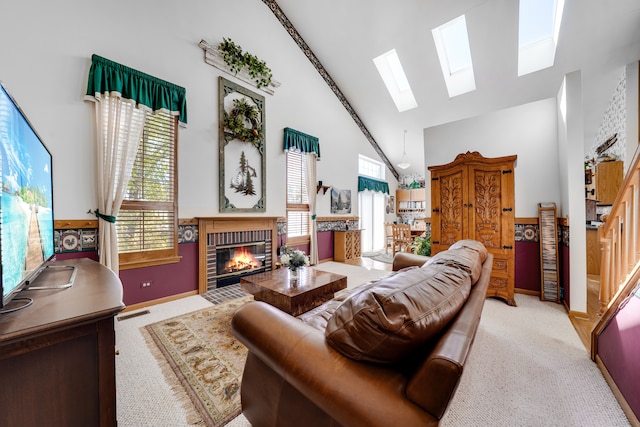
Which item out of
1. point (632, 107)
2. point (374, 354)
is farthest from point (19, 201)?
point (632, 107)

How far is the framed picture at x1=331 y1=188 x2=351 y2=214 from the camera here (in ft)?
18.8

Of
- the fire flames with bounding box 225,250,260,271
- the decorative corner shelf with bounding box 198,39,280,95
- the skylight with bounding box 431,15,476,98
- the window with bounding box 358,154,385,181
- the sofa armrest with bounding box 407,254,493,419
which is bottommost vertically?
the fire flames with bounding box 225,250,260,271

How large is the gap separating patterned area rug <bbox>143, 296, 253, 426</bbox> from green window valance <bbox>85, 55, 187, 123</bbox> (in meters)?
2.53

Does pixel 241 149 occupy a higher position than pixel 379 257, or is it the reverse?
pixel 241 149

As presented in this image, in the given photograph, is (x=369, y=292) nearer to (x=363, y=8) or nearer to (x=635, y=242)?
(x=635, y=242)

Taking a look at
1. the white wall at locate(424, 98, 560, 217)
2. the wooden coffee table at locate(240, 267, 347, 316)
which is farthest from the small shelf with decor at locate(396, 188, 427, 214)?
the wooden coffee table at locate(240, 267, 347, 316)

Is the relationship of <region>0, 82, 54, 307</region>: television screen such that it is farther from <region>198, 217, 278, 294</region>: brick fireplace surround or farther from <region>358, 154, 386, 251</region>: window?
<region>358, 154, 386, 251</region>: window

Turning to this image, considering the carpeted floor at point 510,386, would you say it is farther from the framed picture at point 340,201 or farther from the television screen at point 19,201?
the framed picture at point 340,201

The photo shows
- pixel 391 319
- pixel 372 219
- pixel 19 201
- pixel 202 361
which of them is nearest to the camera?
pixel 391 319

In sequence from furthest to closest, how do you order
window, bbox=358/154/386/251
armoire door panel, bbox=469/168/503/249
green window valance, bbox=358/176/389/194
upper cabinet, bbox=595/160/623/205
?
window, bbox=358/154/386/251 < green window valance, bbox=358/176/389/194 < upper cabinet, bbox=595/160/623/205 < armoire door panel, bbox=469/168/503/249

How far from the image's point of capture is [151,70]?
3025 mm

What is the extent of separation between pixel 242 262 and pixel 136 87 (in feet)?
8.88

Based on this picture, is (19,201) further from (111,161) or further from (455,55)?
(455,55)

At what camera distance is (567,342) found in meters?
2.11
